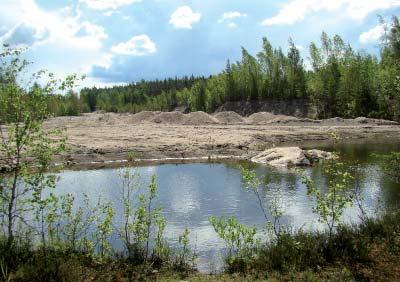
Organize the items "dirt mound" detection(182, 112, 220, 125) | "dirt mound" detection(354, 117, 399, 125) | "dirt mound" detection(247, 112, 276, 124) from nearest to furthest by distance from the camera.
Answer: "dirt mound" detection(354, 117, 399, 125), "dirt mound" detection(182, 112, 220, 125), "dirt mound" detection(247, 112, 276, 124)

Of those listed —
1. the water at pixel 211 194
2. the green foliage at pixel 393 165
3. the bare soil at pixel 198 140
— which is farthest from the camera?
the bare soil at pixel 198 140

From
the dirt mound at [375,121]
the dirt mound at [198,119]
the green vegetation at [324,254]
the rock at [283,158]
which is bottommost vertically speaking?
the green vegetation at [324,254]

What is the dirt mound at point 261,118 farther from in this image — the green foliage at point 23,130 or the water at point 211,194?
the green foliage at point 23,130

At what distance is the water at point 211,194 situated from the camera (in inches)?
700

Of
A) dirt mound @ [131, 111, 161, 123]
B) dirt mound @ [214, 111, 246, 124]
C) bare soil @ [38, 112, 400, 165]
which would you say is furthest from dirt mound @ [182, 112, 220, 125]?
bare soil @ [38, 112, 400, 165]

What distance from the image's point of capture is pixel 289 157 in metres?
38.5

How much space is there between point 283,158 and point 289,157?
24.9 inches

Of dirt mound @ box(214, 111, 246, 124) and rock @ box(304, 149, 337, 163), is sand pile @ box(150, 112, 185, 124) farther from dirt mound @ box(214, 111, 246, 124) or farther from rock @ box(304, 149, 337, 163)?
rock @ box(304, 149, 337, 163)

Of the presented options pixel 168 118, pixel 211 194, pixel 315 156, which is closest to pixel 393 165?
pixel 211 194

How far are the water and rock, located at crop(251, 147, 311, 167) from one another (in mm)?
2426

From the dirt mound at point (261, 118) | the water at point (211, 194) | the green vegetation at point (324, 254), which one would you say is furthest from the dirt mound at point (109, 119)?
the green vegetation at point (324, 254)

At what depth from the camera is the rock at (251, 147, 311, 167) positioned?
123ft

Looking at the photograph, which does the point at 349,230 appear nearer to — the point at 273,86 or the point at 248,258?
the point at 248,258

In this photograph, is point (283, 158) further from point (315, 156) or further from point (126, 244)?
point (126, 244)
